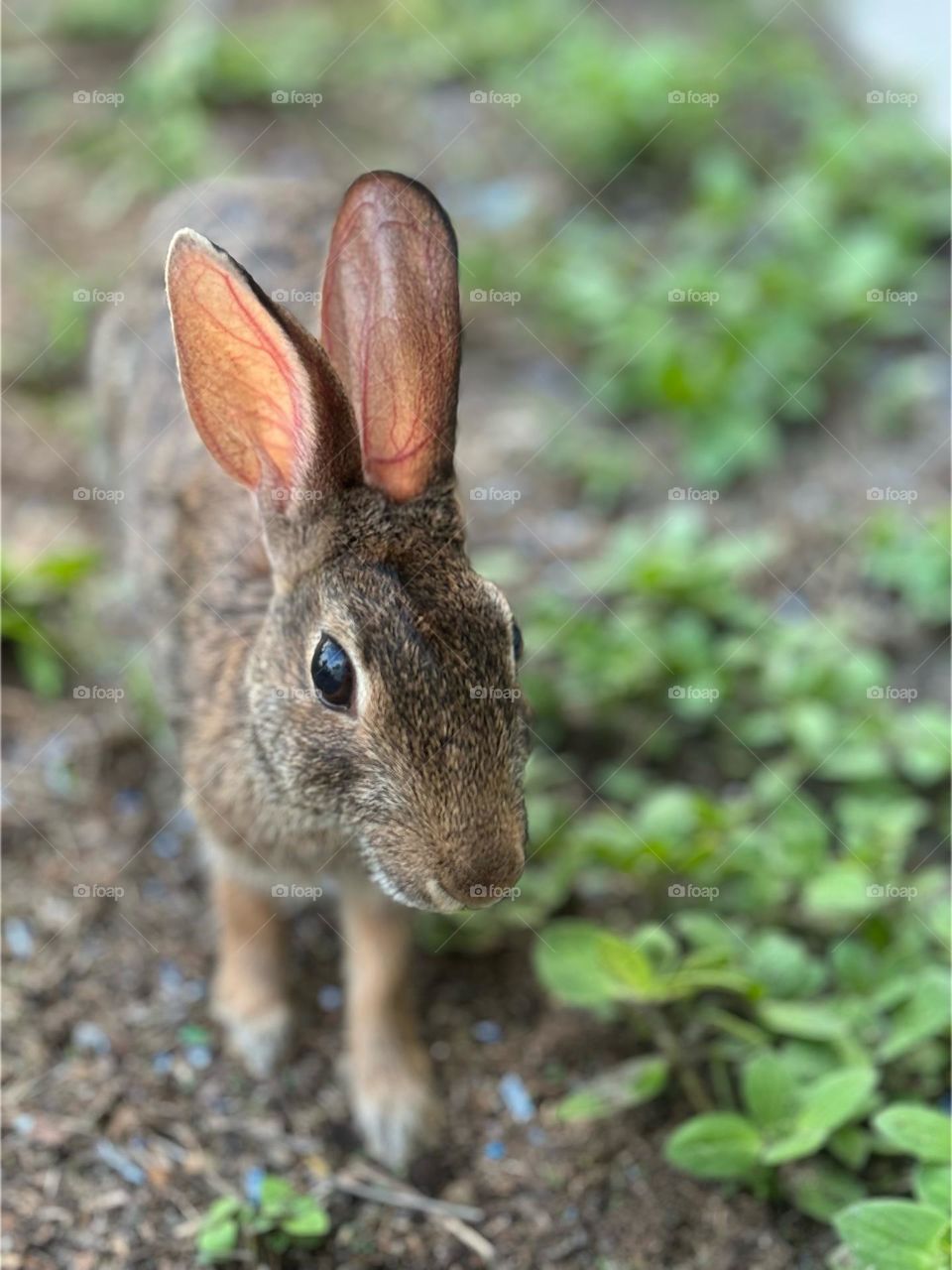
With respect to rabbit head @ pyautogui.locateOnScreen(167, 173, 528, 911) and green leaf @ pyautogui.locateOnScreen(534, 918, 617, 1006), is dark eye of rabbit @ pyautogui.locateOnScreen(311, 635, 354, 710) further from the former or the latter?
green leaf @ pyautogui.locateOnScreen(534, 918, 617, 1006)

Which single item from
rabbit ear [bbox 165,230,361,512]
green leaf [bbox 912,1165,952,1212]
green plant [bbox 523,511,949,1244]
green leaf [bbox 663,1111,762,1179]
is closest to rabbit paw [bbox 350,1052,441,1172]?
green plant [bbox 523,511,949,1244]

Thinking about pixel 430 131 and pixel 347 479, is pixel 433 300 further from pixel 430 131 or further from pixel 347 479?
pixel 430 131

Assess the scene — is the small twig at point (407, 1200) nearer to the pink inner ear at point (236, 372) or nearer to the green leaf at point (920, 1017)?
the green leaf at point (920, 1017)

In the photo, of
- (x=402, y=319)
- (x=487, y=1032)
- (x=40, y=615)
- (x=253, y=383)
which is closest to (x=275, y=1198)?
(x=487, y=1032)

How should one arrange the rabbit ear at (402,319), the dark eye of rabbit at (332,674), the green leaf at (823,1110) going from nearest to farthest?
the dark eye of rabbit at (332,674), the rabbit ear at (402,319), the green leaf at (823,1110)

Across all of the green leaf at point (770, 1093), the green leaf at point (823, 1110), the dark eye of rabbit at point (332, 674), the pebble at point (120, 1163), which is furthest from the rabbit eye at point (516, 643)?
the pebble at point (120, 1163)

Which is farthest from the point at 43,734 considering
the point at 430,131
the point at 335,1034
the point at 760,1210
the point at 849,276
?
the point at 430,131
